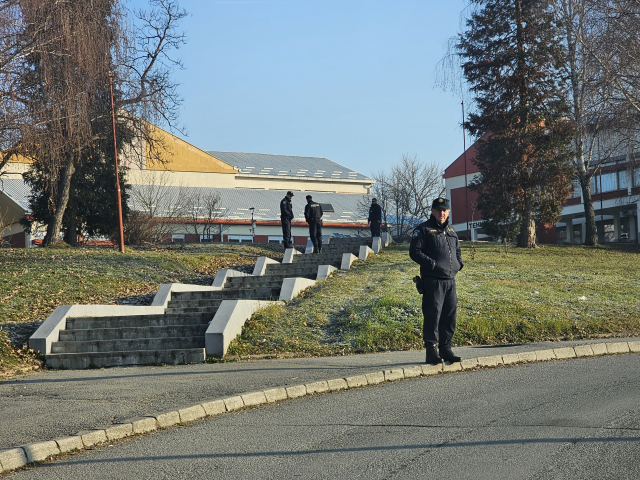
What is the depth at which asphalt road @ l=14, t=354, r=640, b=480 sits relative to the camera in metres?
4.99

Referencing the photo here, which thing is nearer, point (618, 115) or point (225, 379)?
point (225, 379)

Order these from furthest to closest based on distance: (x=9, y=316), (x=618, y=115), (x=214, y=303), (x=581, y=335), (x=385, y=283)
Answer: (x=618, y=115), (x=385, y=283), (x=214, y=303), (x=9, y=316), (x=581, y=335)

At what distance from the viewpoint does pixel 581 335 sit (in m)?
12.6

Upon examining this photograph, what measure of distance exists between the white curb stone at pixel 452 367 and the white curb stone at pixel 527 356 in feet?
3.93

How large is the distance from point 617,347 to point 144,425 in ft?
25.3

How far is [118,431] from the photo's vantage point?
6.21 m

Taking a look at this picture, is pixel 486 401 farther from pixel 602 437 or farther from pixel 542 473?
pixel 542 473

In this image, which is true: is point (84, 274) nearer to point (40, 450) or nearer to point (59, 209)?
point (59, 209)

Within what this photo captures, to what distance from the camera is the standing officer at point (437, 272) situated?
29.7 ft

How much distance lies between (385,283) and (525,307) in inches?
141

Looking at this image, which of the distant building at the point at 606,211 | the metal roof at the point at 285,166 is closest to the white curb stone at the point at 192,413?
the distant building at the point at 606,211

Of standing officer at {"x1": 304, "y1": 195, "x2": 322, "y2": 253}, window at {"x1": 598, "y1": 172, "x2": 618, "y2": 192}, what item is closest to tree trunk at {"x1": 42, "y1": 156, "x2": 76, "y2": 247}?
standing officer at {"x1": 304, "y1": 195, "x2": 322, "y2": 253}

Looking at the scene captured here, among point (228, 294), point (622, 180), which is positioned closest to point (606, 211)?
point (622, 180)

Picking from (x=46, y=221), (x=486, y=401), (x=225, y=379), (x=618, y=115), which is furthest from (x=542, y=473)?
(x=46, y=221)
